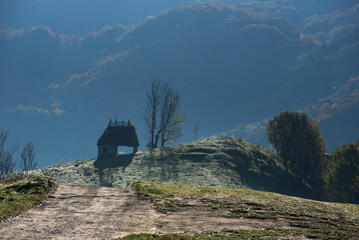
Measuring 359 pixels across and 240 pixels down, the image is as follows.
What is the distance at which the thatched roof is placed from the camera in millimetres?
95875

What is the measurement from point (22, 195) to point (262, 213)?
2104 cm

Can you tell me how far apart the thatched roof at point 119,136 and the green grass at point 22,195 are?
57987 mm

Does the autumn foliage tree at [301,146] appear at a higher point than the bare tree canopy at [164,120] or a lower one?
lower

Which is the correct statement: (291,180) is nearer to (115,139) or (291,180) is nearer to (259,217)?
(115,139)

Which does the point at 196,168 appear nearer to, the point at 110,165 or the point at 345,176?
the point at 110,165

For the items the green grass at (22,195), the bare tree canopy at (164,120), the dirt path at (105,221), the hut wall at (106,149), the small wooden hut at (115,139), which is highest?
the bare tree canopy at (164,120)

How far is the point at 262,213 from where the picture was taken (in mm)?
29094

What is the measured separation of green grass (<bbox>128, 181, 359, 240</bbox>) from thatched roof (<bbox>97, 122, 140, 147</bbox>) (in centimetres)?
5728

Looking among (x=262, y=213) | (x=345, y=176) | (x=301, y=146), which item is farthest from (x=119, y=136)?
(x=262, y=213)

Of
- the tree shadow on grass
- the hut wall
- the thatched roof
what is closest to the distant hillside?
the tree shadow on grass

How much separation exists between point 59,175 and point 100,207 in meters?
50.4

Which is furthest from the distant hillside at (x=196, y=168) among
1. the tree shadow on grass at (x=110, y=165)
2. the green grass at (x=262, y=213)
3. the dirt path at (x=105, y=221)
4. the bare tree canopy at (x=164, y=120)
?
the dirt path at (x=105, y=221)

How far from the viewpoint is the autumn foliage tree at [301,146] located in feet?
297

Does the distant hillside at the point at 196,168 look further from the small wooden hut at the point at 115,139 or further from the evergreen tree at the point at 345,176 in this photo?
the evergreen tree at the point at 345,176
